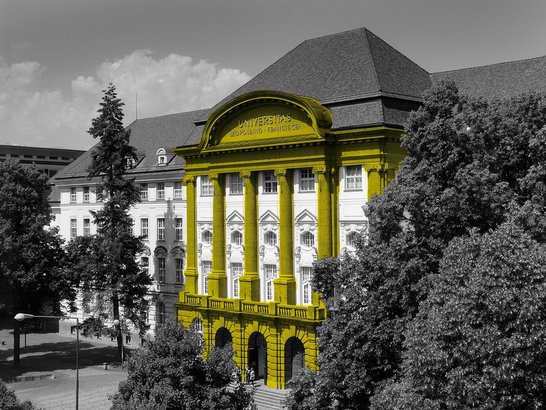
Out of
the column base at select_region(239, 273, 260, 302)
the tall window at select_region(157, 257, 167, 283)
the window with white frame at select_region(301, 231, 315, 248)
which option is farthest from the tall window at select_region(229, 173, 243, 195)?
the tall window at select_region(157, 257, 167, 283)

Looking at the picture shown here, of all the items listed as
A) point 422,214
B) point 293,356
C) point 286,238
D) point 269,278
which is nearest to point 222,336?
point 269,278

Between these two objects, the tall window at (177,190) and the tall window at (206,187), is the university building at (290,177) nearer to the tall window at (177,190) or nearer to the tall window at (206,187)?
the tall window at (206,187)

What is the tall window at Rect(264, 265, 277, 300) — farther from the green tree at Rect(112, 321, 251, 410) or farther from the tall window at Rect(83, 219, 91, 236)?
the tall window at Rect(83, 219, 91, 236)

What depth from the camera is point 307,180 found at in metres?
47.4

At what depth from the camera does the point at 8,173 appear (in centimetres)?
5862

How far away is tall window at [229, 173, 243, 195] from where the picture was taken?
168 ft

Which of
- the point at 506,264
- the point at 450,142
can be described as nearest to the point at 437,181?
the point at 450,142

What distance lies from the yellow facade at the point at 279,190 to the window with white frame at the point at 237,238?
33.9 inches

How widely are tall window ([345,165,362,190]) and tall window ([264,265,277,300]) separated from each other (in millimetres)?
7918

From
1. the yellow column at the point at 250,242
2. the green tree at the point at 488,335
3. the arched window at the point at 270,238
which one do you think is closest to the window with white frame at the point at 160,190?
the yellow column at the point at 250,242

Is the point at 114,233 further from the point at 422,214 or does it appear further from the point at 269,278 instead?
the point at 422,214

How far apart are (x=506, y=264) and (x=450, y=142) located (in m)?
→ 7.34

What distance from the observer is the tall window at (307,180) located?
4716 centimetres

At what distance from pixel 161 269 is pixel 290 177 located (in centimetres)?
1888
